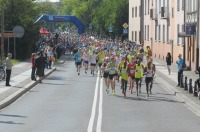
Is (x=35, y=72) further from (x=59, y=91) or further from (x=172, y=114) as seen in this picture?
(x=172, y=114)

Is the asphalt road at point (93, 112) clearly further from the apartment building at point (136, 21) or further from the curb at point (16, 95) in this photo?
the apartment building at point (136, 21)

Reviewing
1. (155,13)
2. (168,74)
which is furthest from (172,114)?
(155,13)

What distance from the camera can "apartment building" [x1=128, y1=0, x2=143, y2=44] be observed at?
251 ft

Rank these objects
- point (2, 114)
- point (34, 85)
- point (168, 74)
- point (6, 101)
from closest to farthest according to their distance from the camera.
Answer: point (2, 114)
point (6, 101)
point (34, 85)
point (168, 74)

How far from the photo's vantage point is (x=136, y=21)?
79375mm

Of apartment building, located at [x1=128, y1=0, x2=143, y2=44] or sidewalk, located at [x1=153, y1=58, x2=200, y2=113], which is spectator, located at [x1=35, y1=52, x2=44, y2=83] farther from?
apartment building, located at [x1=128, y1=0, x2=143, y2=44]

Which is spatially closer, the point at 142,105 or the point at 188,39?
the point at 142,105

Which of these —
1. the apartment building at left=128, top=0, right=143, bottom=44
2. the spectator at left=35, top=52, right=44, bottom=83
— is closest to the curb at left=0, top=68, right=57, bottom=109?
the spectator at left=35, top=52, right=44, bottom=83

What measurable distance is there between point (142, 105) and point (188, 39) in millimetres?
24697

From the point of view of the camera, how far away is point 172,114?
826 inches

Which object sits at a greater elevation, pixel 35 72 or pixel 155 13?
pixel 155 13

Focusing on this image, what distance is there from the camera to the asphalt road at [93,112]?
17312 mm

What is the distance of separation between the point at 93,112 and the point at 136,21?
58.6 metres

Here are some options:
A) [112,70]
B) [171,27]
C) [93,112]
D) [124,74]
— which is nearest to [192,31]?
[171,27]
